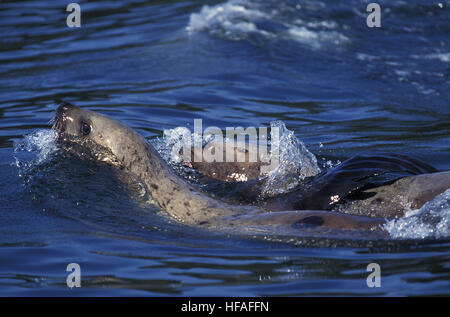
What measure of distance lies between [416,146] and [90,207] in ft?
12.6

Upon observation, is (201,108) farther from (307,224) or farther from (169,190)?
(307,224)

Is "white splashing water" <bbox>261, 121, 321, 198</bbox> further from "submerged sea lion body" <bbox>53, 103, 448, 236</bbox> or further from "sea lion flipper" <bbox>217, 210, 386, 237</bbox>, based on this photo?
"sea lion flipper" <bbox>217, 210, 386, 237</bbox>

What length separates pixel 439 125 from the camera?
9.30 m

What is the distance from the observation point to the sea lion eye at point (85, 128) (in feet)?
22.5

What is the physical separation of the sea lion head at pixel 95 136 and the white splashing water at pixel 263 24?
20.1 feet

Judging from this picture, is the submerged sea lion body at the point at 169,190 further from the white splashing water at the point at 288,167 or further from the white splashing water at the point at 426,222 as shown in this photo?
the white splashing water at the point at 288,167

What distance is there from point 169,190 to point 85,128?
3.20 feet

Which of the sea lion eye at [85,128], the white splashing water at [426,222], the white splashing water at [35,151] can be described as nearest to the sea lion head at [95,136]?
the sea lion eye at [85,128]

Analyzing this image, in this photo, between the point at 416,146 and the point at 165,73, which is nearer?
the point at 416,146

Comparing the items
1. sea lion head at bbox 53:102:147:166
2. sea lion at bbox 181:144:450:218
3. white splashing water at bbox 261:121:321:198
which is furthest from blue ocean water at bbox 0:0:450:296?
sea lion at bbox 181:144:450:218

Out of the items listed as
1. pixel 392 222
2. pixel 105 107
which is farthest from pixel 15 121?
pixel 392 222

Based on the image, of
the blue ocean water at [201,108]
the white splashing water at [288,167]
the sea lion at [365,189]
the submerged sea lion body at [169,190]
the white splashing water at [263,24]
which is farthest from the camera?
the white splashing water at [263,24]

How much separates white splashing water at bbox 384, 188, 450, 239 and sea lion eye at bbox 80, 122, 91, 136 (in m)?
2.70
